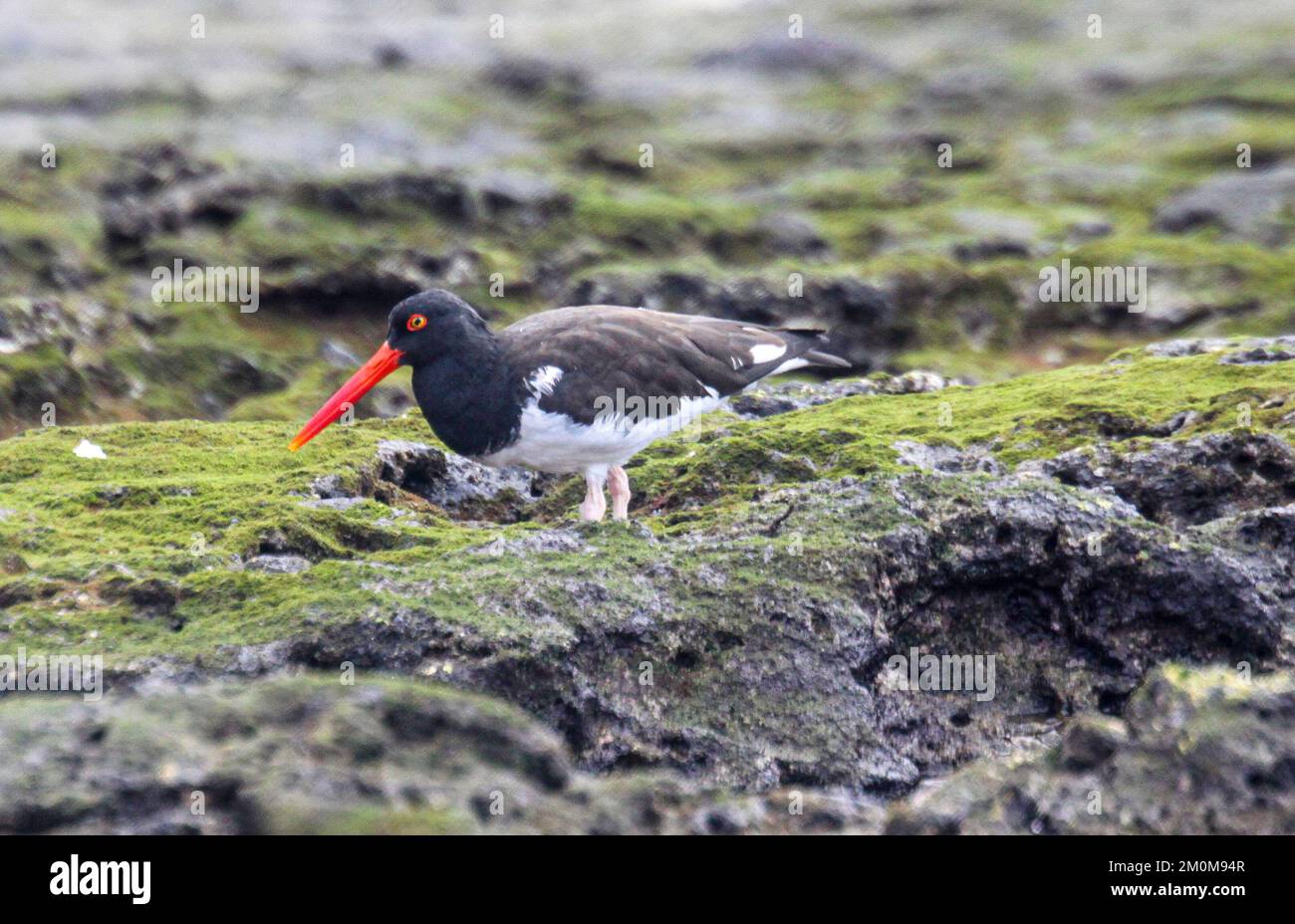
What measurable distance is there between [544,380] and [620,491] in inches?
35.2

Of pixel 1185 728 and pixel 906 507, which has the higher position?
pixel 906 507

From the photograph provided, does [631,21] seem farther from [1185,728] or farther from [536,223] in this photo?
[1185,728]

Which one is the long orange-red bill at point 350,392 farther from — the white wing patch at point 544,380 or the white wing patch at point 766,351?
the white wing patch at point 766,351

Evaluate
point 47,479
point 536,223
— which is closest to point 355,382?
point 47,479

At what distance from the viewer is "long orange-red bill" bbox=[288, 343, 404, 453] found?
1079 centimetres

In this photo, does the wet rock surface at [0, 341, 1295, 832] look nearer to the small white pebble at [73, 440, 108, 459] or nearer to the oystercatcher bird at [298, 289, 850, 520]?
the oystercatcher bird at [298, 289, 850, 520]

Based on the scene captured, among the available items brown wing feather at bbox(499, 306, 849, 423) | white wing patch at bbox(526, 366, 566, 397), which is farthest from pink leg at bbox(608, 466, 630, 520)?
white wing patch at bbox(526, 366, 566, 397)

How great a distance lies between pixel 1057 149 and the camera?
39469mm

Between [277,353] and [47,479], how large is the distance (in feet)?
35.3

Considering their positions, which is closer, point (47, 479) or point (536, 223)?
point (47, 479)

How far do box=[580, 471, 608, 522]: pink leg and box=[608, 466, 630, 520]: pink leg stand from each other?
75mm

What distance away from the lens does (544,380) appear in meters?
10.3
